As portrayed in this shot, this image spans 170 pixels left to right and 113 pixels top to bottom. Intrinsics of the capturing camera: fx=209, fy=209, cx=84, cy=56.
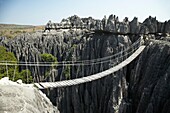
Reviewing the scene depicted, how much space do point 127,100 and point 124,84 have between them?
1796 millimetres

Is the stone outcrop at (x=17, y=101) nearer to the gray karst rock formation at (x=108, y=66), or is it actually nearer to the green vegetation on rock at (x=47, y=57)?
the gray karst rock formation at (x=108, y=66)

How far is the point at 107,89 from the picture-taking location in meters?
25.1

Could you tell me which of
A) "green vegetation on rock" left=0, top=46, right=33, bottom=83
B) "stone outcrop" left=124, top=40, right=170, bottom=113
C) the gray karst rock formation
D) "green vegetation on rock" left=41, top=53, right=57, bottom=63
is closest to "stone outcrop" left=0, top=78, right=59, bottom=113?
"stone outcrop" left=124, top=40, right=170, bottom=113

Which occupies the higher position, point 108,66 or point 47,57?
point 47,57

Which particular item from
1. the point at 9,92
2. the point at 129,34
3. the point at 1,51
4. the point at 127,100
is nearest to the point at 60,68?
the point at 1,51

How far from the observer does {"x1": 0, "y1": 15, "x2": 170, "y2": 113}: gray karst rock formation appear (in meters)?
18.9

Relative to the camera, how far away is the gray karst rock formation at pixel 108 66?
1891cm

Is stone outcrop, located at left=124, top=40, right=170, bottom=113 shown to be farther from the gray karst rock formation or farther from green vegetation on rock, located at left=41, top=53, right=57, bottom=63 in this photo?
green vegetation on rock, located at left=41, top=53, right=57, bottom=63

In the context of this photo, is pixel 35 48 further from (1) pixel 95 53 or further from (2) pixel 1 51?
(1) pixel 95 53

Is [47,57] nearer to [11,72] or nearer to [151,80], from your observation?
[11,72]

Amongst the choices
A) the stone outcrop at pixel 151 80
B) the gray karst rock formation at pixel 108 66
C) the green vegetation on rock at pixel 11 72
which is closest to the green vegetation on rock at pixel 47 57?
the gray karst rock formation at pixel 108 66

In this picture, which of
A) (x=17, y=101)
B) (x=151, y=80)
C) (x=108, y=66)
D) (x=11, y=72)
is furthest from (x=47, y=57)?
(x=17, y=101)

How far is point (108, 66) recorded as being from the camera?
2709 cm

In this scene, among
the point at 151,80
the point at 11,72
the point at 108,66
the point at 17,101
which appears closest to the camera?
the point at 17,101
